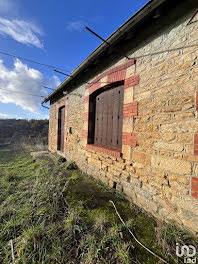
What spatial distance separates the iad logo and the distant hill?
1371cm

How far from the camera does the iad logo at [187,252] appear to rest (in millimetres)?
1265

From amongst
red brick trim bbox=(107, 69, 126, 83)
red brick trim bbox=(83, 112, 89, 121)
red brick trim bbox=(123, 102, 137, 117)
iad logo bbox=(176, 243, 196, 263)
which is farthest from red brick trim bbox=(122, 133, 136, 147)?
red brick trim bbox=(83, 112, 89, 121)

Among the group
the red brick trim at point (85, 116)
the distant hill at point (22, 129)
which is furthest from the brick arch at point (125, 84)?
the distant hill at point (22, 129)

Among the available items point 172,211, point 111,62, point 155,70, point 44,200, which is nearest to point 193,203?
point 172,211

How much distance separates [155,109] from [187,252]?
194cm

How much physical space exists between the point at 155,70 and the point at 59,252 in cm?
300

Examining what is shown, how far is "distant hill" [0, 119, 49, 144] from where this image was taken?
13.3 metres

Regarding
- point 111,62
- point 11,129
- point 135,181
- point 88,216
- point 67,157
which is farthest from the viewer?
point 11,129

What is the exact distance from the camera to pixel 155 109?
6.61 ft

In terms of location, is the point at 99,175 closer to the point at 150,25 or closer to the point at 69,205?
the point at 69,205

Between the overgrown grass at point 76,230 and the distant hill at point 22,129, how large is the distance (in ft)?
39.5

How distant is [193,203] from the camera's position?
1.55 metres

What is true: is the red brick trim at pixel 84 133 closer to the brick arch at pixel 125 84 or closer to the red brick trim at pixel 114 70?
the brick arch at pixel 125 84

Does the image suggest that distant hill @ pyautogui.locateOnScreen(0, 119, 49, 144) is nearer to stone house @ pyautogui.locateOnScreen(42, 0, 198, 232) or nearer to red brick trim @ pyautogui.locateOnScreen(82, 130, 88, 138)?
red brick trim @ pyautogui.locateOnScreen(82, 130, 88, 138)
